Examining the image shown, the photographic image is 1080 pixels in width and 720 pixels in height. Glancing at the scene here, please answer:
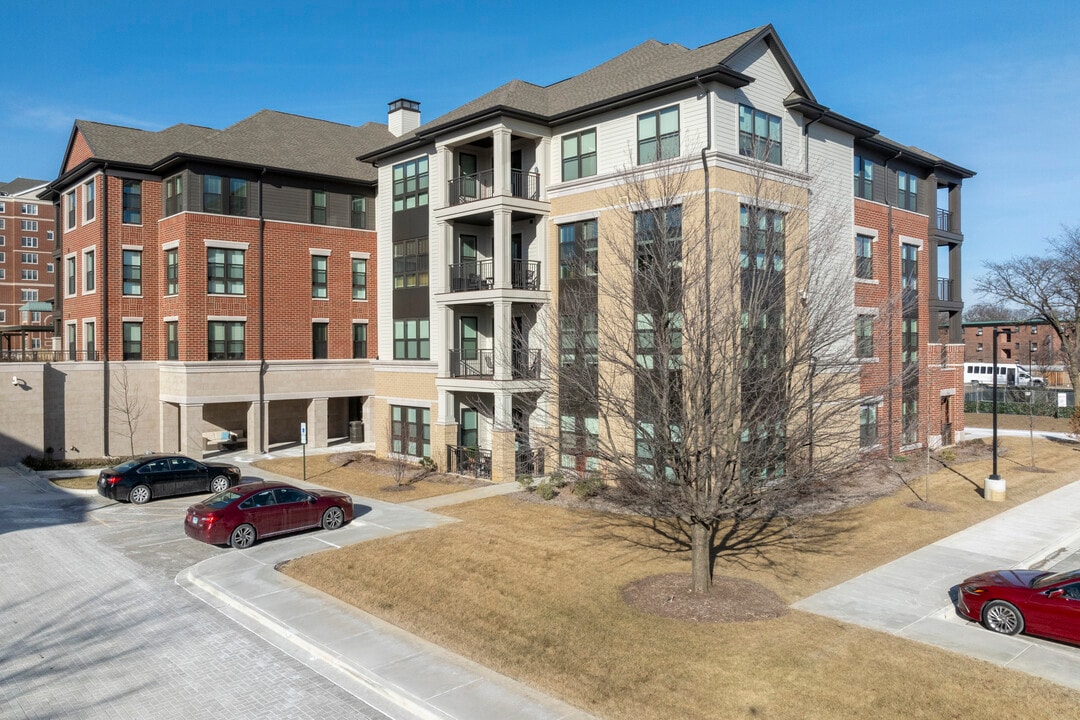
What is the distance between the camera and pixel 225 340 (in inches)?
1284

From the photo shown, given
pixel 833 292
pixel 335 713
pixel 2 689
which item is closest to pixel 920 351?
pixel 833 292

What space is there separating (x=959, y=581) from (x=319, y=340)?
28183mm

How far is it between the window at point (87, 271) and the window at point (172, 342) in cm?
Answer: 455

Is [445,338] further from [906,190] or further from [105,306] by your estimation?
[906,190]

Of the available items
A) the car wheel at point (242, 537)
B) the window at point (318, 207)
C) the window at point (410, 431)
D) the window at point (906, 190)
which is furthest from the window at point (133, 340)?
the window at point (906, 190)

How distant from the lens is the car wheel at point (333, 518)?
20109mm

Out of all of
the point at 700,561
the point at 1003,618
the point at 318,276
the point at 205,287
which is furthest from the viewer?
the point at 318,276

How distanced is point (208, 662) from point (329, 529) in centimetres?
859

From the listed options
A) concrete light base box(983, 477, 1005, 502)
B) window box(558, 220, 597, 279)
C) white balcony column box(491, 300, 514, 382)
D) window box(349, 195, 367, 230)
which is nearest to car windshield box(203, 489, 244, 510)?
white balcony column box(491, 300, 514, 382)

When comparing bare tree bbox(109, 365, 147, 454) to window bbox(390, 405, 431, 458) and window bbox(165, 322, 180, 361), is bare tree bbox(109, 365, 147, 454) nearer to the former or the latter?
window bbox(165, 322, 180, 361)

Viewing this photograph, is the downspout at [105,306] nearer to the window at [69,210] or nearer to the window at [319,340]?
the window at [69,210]

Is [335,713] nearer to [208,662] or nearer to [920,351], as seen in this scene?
[208,662]

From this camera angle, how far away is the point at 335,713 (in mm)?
9875

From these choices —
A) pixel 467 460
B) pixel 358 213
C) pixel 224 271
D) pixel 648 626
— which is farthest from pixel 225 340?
pixel 648 626
